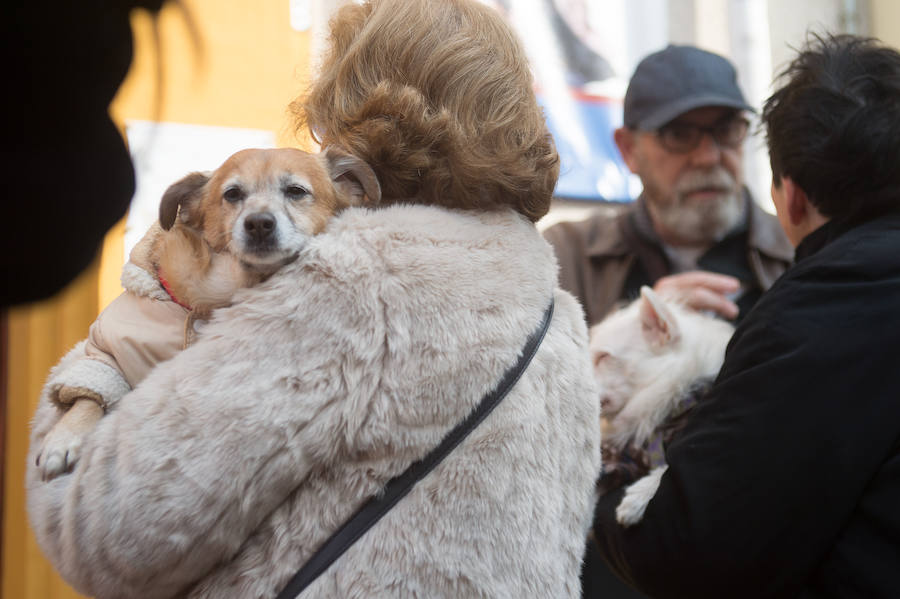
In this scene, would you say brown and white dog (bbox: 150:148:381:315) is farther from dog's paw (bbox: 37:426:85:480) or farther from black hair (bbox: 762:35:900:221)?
black hair (bbox: 762:35:900:221)

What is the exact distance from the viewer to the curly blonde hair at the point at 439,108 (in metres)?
1.48

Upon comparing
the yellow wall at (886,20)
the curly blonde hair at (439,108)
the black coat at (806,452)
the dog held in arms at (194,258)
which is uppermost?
the curly blonde hair at (439,108)

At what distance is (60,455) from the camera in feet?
4.25

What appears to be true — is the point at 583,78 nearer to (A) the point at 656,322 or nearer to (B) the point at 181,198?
(A) the point at 656,322

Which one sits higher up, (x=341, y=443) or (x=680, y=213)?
(x=341, y=443)

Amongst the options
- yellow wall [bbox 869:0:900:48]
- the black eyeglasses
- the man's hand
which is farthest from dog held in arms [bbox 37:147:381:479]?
yellow wall [bbox 869:0:900:48]

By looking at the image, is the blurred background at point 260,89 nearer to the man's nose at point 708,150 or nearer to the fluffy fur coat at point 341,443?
the fluffy fur coat at point 341,443

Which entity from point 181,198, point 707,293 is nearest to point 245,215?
point 181,198

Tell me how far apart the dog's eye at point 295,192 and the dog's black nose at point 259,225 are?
13 cm

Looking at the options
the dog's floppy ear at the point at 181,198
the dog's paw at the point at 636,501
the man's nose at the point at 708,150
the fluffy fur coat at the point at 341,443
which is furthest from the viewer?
the man's nose at the point at 708,150

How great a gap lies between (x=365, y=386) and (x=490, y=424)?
0.73 feet

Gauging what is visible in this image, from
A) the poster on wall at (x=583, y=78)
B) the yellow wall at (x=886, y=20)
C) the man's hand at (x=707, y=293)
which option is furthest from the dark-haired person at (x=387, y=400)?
the yellow wall at (x=886, y=20)

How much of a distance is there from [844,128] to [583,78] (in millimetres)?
3464

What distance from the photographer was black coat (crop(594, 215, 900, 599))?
5.31 ft
